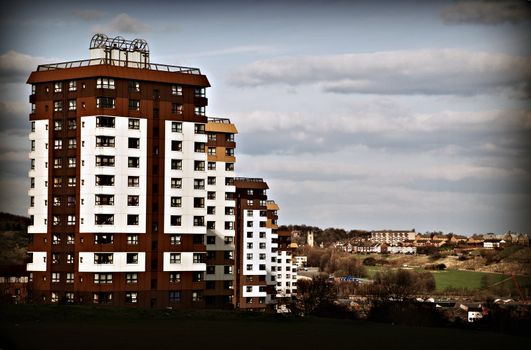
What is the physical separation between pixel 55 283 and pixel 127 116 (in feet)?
53.4

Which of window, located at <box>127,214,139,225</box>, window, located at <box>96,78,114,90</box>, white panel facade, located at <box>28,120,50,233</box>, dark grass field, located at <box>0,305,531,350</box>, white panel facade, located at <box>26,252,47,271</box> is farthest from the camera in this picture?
white panel facade, located at <box>28,120,50,233</box>

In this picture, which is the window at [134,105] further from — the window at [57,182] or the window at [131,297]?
the window at [131,297]

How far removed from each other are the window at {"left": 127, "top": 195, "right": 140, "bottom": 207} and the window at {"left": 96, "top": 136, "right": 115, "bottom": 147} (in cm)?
504

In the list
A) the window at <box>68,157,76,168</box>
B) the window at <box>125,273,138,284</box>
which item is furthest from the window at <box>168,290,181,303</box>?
the window at <box>68,157,76,168</box>

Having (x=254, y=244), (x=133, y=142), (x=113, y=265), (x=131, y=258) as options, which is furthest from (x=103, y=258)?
(x=254, y=244)

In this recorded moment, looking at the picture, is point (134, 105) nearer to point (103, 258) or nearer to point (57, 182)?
point (57, 182)

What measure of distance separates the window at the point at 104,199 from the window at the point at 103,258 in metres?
4.54

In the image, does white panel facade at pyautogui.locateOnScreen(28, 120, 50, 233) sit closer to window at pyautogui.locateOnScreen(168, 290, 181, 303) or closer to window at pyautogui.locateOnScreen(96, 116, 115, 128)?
window at pyautogui.locateOnScreen(96, 116, 115, 128)

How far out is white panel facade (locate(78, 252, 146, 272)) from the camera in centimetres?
7406

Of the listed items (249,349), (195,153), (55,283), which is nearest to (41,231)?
(55,283)

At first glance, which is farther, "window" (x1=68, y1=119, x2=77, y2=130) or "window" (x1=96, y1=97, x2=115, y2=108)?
"window" (x1=68, y1=119, x2=77, y2=130)

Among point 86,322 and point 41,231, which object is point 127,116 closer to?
point 41,231

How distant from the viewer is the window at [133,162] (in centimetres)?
7612

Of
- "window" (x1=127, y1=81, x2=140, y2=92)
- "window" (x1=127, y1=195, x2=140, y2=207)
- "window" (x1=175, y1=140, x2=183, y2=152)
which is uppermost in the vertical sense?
"window" (x1=127, y1=81, x2=140, y2=92)
